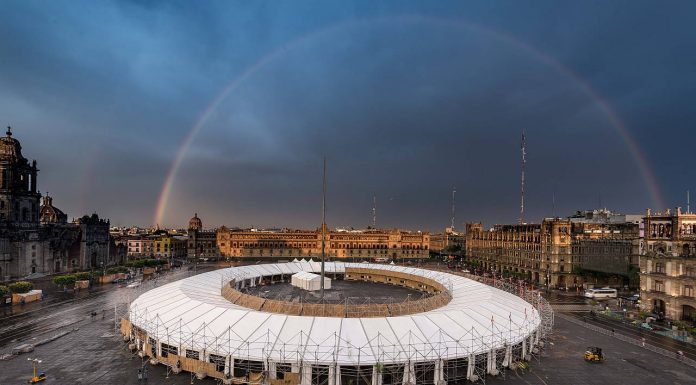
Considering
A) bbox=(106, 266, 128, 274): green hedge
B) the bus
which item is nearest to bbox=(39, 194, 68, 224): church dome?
bbox=(106, 266, 128, 274): green hedge

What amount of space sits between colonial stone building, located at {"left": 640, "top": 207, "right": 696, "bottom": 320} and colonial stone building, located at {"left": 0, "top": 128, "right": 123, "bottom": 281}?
152m

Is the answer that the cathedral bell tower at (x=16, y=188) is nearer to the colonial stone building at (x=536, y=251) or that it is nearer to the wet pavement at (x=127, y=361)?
the wet pavement at (x=127, y=361)

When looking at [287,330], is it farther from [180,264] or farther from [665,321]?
[180,264]

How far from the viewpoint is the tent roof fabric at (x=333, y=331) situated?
3678 centimetres

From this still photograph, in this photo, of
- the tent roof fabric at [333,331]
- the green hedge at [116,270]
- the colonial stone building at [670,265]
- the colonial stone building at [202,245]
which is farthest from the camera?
the colonial stone building at [202,245]

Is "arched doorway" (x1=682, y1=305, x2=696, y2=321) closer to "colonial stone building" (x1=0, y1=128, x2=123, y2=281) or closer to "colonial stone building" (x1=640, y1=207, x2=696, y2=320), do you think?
"colonial stone building" (x1=640, y1=207, x2=696, y2=320)

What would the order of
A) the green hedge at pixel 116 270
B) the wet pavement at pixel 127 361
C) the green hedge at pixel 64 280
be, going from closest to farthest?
the wet pavement at pixel 127 361 → the green hedge at pixel 64 280 → the green hedge at pixel 116 270

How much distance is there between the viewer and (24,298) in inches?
3004

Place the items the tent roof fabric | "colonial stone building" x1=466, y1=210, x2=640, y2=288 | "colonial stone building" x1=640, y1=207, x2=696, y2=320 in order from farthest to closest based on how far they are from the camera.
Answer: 1. "colonial stone building" x1=466, y1=210, x2=640, y2=288
2. "colonial stone building" x1=640, y1=207, x2=696, y2=320
3. the tent roof fabric

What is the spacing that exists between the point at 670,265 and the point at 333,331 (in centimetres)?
6768

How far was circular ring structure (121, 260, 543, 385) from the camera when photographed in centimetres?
3656

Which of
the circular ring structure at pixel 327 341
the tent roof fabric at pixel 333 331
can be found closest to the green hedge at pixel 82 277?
the tent roof fabric at pixel 333 331

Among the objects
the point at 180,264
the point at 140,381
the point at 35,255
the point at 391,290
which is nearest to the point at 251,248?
the point at 180,264

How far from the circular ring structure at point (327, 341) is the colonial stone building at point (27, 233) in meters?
84.9
